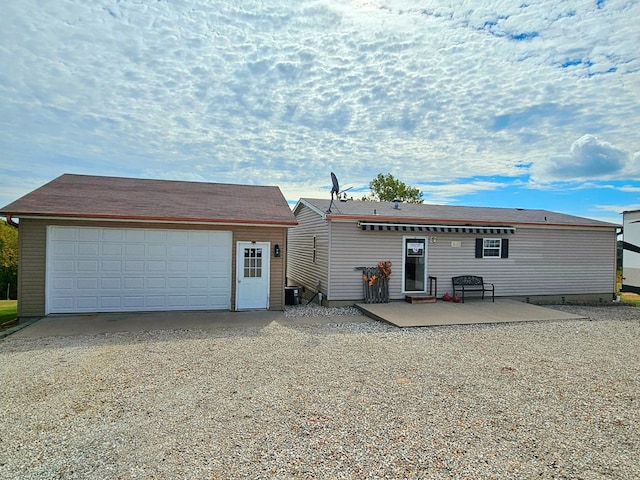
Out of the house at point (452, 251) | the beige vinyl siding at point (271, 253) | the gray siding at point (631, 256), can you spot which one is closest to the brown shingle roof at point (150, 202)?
the beige vinyl siding at point (271, 253)

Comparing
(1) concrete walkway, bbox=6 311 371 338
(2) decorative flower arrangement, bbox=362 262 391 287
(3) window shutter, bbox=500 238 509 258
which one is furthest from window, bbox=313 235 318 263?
(3) window shutter, bbox=500 238 509 258

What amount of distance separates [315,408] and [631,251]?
12.9 meters

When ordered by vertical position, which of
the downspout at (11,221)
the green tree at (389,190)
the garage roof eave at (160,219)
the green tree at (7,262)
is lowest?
the green tree at (7,262)

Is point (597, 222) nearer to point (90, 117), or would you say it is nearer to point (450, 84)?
point (450, 84)

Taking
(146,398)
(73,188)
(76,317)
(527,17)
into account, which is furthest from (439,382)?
(73,188)

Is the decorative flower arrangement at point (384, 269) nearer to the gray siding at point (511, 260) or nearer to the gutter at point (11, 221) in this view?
the gray siding at point (511, 260)

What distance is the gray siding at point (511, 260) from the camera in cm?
1180

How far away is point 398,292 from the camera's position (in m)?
12.4

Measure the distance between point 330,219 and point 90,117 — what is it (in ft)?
28.7

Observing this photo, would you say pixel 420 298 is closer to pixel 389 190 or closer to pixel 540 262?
pixel 540 262

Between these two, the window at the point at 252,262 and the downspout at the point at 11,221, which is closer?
the downspout at the point at 11,221

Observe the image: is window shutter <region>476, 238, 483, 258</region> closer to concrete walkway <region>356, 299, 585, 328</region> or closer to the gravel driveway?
concrete walkway <region>356, 299, 585, 328</region>

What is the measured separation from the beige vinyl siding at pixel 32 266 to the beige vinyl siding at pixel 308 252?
21.5ft

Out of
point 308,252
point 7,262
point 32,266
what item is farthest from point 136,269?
point 7,262
